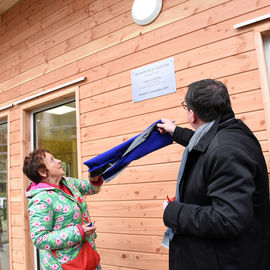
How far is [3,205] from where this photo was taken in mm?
4137

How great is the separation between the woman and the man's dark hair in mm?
986

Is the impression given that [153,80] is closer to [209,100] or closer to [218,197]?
[209,100]

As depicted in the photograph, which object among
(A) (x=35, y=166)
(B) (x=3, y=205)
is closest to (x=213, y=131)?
(A) (x=35, y=166)

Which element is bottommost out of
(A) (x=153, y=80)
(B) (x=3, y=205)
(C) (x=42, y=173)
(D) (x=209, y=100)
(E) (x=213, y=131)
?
(B) (x=3, y=205)

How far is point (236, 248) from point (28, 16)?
368 cm

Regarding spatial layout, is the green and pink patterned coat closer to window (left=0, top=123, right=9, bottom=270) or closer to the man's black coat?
the man's black coat

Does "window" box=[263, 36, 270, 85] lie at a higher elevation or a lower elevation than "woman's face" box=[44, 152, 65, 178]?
higher

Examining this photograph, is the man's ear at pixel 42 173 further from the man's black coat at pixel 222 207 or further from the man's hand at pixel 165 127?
the man's black coat at pixel 222 207

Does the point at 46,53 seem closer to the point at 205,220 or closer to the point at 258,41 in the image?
the point at 258,41

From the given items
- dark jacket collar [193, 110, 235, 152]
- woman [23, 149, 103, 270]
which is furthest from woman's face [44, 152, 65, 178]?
dark jacket collar [193, 110, 235, 152]

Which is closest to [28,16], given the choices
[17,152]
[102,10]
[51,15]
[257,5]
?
[51,15]

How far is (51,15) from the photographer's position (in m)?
3.44

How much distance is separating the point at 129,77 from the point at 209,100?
56.8 inches

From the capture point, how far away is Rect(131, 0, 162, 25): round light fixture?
2428mm
